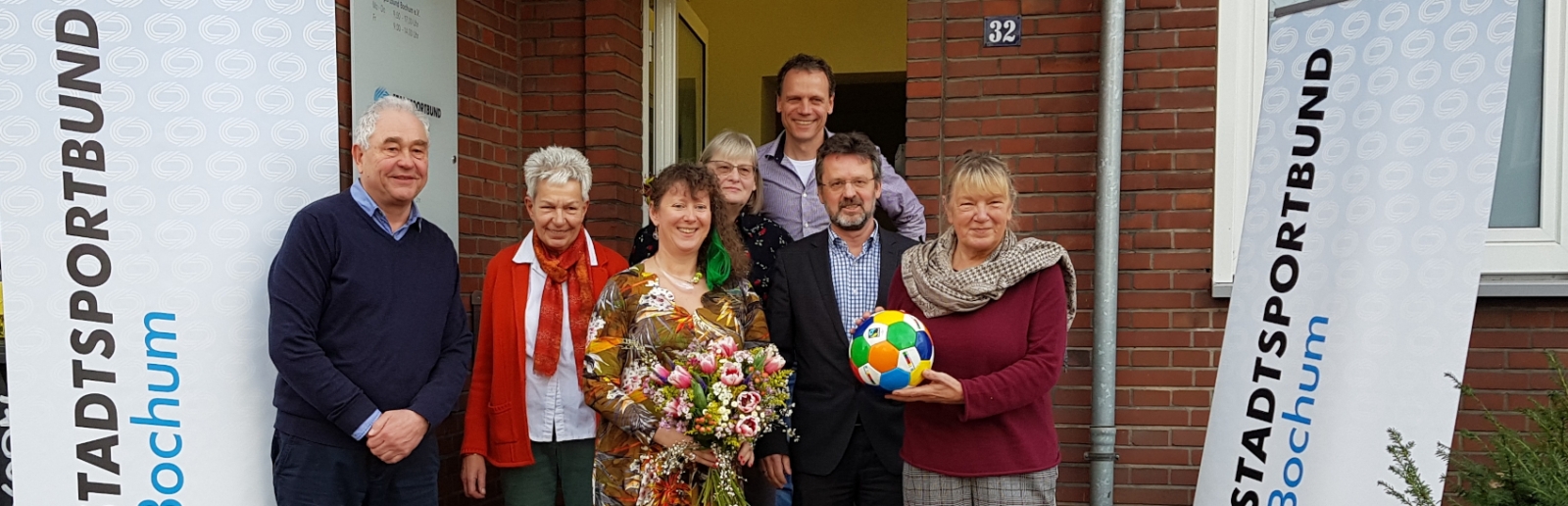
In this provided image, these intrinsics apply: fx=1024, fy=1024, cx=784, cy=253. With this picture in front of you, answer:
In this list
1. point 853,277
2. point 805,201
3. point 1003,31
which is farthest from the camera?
point 1003,31

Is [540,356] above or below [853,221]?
below

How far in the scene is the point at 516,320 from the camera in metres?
3.36

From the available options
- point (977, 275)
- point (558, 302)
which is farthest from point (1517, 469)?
point (558, 302)

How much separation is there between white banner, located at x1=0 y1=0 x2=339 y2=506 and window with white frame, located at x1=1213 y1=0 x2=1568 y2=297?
333 cm

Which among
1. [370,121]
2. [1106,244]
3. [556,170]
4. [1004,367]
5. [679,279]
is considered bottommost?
[1004,367]

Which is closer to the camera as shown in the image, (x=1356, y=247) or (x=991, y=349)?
(x=991, y=349)

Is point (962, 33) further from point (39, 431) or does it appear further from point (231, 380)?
point (39, 431)

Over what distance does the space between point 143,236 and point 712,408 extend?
173 cm

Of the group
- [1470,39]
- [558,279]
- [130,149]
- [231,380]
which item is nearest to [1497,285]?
[1470,39]

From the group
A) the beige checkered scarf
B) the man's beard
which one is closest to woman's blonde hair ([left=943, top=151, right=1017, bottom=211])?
the beige checkered scarf

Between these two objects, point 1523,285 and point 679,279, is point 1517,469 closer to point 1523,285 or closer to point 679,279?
point 1523,285

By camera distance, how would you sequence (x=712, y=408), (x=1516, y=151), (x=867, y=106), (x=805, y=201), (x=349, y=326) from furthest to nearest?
1. (x=867, y=106)
2. (x=1516, y=151)
3. (x=805, y=201)
4. (x=349, y=326)
5. (x=712, y=408)

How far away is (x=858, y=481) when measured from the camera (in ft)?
10.3

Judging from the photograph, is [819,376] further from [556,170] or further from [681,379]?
[556,170]
